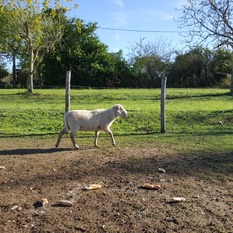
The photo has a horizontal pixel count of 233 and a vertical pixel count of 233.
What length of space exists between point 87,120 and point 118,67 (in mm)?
31248

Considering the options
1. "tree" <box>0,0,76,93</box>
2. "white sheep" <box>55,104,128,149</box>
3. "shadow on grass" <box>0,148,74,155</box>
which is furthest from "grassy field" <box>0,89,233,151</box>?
"tree" <box>0,0,76,93</box>

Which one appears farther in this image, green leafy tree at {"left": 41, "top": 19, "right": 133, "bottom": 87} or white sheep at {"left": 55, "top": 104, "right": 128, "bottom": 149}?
green leafy tree at {"left": 41, "top": 19, "right": 133, "bottom": 87}

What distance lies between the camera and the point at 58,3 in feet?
82.0

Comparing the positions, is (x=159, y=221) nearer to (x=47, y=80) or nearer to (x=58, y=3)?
(x=58, y=3)

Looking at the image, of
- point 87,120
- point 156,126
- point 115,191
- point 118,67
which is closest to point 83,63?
point 118,67

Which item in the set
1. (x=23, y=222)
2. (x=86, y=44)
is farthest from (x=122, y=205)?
(x=86, y=44)

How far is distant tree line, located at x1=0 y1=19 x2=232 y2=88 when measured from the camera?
124 feet

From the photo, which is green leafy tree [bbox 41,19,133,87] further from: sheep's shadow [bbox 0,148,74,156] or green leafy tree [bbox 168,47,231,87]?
sheep's shadow [bbox 0,148,74,156]

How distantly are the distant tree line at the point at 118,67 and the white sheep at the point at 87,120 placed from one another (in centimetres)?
2791

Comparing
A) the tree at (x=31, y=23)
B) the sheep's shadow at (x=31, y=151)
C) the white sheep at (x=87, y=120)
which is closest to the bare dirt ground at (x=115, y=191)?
the sheep's shadow at (x=31, y=151)

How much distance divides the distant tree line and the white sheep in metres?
27.9

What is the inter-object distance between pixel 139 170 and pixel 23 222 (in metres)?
2.90

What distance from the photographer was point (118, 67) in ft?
132

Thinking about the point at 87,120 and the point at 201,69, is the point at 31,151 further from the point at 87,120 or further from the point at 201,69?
the point at 201,69
